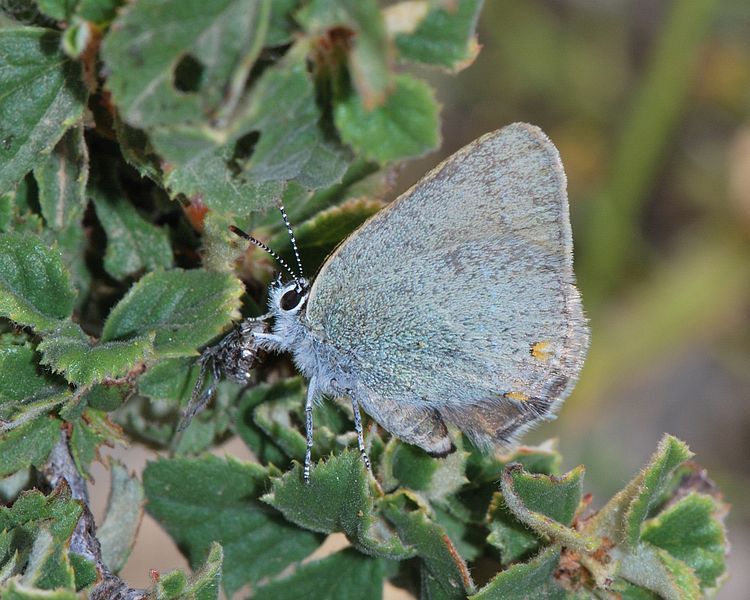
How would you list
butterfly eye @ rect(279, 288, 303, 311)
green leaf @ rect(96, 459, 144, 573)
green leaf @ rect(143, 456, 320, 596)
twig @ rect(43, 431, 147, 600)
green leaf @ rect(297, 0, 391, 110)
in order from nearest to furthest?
1. green leaf @ rect(297, 0, 391, 110)
2. twig @ rect(43, 431, 147, 600)
3. green leaf @ rect(96, 459, 144, 573)
4. green leaf @ rect(143, 456, 320, 596)
5. butterfly eye @ rect(279, 288, 303, 311)

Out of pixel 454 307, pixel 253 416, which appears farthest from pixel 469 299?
pixel 253 416

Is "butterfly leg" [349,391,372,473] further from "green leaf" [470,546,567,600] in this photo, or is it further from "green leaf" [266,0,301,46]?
"green leaf" [266,0,301,46]

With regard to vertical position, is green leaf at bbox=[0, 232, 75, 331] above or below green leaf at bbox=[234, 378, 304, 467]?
above

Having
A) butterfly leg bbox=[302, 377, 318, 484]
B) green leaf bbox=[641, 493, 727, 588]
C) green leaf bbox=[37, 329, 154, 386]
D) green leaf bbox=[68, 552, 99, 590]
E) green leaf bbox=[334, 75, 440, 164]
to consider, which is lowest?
green leaf bbox=[641, 493, 727, 588]

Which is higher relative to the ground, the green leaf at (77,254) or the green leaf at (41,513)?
the green leaf at (77,254)

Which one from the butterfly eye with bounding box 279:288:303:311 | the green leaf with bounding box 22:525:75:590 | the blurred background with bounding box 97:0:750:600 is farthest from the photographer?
the blurred background with bounding box 97:0:750:600

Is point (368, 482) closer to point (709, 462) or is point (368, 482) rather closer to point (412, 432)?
point (412, 432)

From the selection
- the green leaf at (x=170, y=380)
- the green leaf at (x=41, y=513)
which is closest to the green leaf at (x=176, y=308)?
the green leaf at (x=170, y=380)

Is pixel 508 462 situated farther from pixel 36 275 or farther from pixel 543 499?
pixel 36 275

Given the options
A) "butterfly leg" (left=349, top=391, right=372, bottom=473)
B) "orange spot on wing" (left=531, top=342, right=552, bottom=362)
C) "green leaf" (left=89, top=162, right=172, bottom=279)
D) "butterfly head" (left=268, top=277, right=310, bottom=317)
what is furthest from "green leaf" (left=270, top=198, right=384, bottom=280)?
"orange spot on wing" (left=531, top=342, right=552, bottom=362)

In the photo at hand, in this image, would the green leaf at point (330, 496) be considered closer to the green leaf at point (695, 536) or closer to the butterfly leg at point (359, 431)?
the butterfly leg at point (359, 431)
